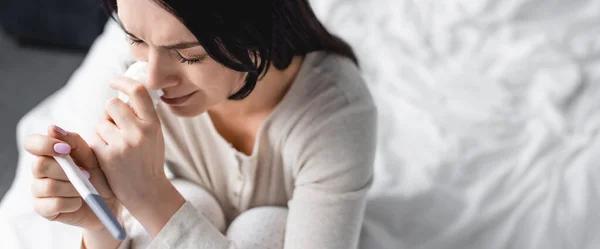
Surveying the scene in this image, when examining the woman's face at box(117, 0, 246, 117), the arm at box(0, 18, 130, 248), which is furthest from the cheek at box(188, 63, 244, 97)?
the arm at box(0, 18, 130, 248)

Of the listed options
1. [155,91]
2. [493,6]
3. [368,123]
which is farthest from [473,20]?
[155,91]

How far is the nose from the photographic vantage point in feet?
2.10

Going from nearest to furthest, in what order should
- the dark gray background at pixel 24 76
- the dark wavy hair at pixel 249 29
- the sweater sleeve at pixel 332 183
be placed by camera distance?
the dark wavy hair at pixel 249 29
the sweater sleeve at pixel 332 183
the dark gray background at pixel 24 76

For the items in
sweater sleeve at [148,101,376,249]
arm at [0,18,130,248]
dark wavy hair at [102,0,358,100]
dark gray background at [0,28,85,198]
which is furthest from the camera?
dark gray background at [0,28,85,198]

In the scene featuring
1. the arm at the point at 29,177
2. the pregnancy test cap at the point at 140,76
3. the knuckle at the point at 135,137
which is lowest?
the arm at the point at 29,177

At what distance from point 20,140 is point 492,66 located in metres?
0.94

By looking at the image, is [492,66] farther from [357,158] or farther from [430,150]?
[357,158]

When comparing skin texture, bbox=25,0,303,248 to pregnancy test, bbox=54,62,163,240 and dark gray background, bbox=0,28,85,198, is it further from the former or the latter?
dark gray background, bbox=0,28,85,198

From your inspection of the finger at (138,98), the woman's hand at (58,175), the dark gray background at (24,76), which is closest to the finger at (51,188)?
the woman's hand at (58,175)

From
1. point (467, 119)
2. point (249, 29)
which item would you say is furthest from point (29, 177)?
point (467, 119)

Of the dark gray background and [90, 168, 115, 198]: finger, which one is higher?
[90, 168, 115, 198]: finger

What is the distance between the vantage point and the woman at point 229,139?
634mm

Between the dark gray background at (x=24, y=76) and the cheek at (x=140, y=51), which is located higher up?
the cheek at (x=140, y=51)

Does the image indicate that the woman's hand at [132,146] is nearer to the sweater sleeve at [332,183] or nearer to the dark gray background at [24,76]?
the sweater sleeve at [332,183]
